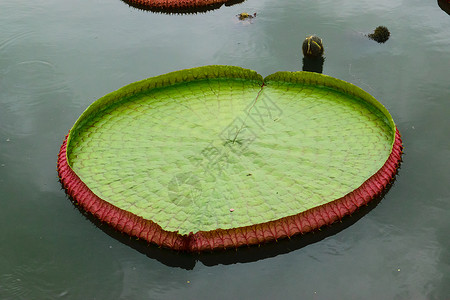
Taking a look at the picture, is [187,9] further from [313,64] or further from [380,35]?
[380,35]

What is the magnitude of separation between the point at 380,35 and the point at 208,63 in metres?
1.94

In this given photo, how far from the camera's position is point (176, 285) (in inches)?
114

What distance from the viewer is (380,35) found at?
5.12 m

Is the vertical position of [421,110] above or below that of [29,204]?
above

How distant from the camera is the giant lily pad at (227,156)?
3.19 metres

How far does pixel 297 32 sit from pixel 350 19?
28.2 inches

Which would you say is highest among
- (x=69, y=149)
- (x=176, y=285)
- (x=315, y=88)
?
(x=315, y=88)

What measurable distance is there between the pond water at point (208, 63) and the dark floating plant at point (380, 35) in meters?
0.11

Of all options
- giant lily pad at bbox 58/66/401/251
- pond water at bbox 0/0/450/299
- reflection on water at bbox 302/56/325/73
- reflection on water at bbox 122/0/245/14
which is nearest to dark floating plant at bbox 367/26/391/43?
pond water at bbox 0/0/450/299

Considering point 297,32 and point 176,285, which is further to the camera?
point 297,32

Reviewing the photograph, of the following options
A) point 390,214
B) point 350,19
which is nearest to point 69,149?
point 390,214

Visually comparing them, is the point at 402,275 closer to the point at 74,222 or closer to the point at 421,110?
the point at 421,110

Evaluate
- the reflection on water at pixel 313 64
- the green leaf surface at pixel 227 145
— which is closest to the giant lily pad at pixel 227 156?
the green leaf surface at pixel 227 145

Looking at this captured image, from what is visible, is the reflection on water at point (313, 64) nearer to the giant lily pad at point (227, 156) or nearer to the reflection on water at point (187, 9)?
the giant lily pad at point (227, 156)
